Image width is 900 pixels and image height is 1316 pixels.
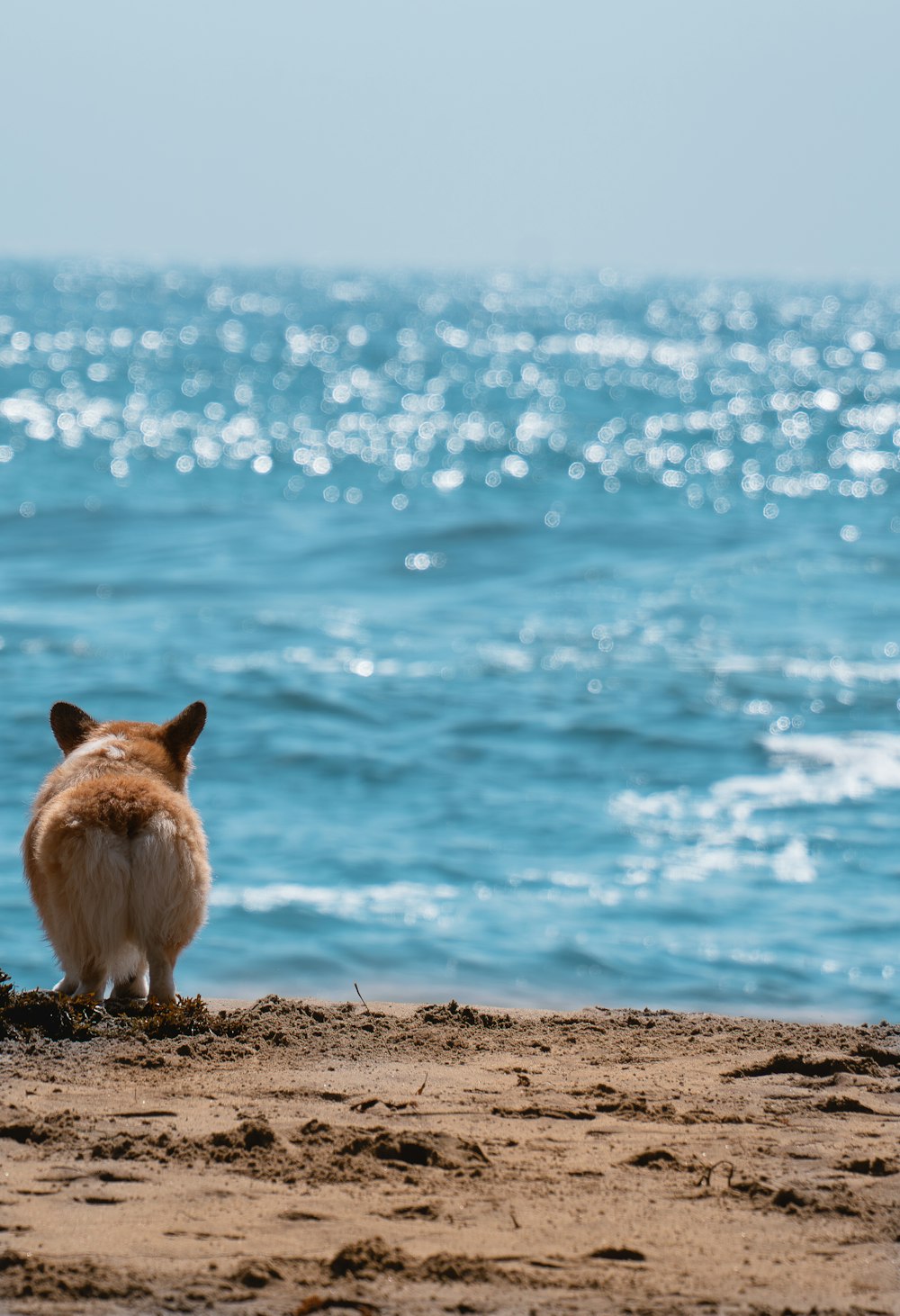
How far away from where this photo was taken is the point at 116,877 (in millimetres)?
5270

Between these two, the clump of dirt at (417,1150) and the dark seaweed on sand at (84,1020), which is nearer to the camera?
the clump of dirt at (417,1150)

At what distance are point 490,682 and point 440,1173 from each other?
1129 centimetres

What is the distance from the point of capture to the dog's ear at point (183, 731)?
6117 mm

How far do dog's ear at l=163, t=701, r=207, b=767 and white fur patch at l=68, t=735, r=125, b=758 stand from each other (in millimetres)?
185

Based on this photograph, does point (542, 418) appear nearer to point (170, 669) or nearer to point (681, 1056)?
point (170, 669)

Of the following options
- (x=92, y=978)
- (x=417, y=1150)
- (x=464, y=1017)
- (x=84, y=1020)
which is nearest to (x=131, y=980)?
(x=92, y=978)

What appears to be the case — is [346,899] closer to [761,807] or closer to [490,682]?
[761,807]

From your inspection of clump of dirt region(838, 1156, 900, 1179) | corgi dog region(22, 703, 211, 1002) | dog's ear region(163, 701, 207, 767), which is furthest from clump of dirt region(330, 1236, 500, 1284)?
dog's ear region(163, 701, 207, 767)

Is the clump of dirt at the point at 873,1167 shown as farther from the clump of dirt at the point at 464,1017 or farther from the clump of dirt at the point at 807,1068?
the clump of dirt at the point at 464,1017

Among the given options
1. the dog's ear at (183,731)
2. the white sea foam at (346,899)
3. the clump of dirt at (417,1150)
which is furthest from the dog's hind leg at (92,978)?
the white sea foam at (346,899)

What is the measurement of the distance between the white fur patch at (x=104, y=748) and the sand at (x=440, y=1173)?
1.04 m

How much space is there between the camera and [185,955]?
9.17 meters

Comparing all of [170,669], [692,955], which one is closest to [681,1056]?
[692,955]

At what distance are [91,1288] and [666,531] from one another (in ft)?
70.1
